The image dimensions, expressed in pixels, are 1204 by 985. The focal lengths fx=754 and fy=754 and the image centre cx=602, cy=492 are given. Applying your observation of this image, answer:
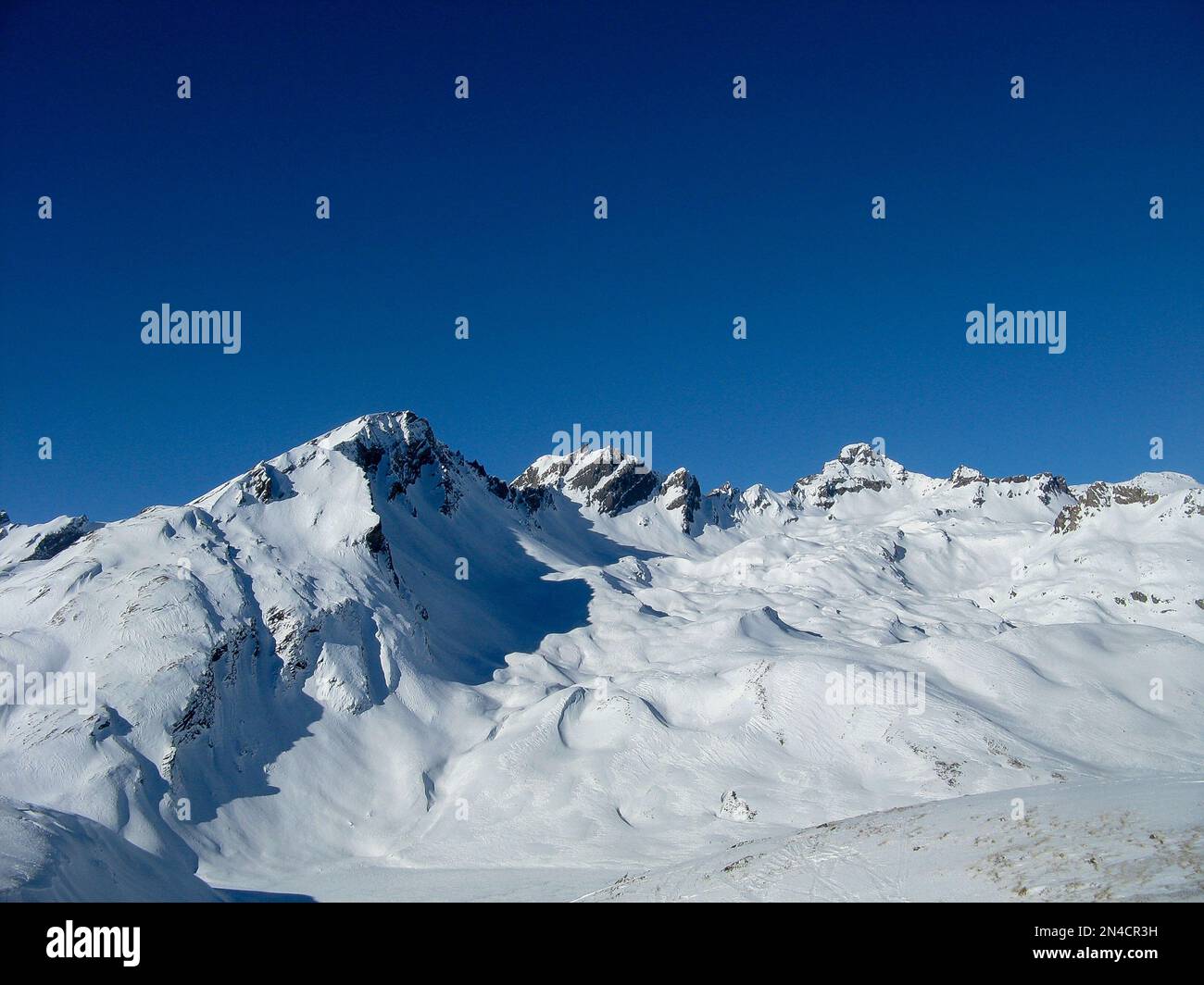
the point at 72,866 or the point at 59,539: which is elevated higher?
the point at 59,539

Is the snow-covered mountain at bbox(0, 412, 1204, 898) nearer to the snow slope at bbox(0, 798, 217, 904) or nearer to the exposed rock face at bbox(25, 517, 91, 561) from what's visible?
the snow slope at bbox(0, 798, 217, 904)

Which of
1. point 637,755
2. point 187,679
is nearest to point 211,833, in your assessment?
point 187,679

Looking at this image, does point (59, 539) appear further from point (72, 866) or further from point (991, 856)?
point (991, 856)

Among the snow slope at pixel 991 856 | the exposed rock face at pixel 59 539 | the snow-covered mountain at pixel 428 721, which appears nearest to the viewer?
the snow slope at pixel 991 856

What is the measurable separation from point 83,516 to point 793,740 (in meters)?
179

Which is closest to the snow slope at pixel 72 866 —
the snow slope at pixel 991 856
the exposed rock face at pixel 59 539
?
the snow slope at pixel 991 856

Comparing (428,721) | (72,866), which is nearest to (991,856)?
(72,866)

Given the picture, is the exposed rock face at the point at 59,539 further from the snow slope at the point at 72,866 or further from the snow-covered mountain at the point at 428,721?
the snow slope at the point at 72,866

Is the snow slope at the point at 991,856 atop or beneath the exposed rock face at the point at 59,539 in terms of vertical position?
beneath

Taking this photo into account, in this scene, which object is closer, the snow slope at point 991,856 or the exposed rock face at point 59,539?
the snow slope at point 991,856

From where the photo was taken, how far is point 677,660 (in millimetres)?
118875

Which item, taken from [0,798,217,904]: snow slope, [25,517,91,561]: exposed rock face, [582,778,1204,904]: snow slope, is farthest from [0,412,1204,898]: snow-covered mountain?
[25,517,91,561]: exposed rock face
